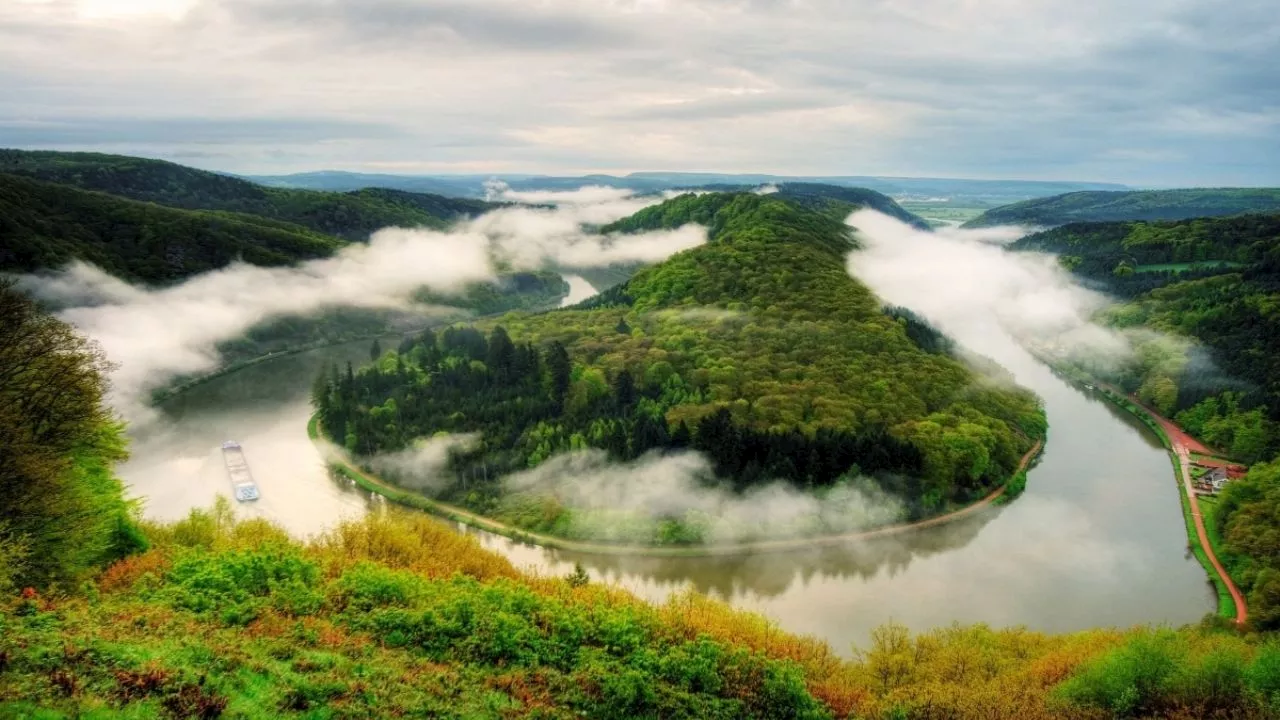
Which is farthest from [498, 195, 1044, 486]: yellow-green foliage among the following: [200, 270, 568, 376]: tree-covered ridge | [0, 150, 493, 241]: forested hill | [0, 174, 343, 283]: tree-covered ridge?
[0, 150, 493, 241]: forested hill

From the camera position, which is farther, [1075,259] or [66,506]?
[1075,259]

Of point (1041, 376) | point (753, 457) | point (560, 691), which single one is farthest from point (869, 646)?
point (1041, 376)

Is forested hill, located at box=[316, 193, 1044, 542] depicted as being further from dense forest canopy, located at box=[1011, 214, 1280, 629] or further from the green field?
the green field

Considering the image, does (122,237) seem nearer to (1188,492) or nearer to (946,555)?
(946,555)

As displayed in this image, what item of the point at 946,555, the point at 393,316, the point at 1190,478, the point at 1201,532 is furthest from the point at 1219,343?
the point at 393,316

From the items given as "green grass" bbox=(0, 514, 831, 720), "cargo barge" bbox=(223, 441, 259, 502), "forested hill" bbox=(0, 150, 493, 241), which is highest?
"forested hill" bbox=(0, 150, 493, 241)

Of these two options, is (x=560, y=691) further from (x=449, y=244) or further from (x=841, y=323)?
(x=449, y=244)
